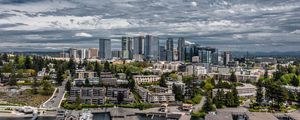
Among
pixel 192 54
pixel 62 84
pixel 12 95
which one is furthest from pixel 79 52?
pixel 12 95

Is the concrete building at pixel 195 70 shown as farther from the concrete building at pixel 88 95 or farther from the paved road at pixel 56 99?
the concrete building at pixel 88 95

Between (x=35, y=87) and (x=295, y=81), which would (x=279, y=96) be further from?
(x=35, y=87)

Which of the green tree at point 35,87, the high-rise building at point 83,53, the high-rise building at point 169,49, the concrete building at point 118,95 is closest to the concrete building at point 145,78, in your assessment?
the concrete building at point 118,95

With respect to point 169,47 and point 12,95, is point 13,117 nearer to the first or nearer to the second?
point 12,95

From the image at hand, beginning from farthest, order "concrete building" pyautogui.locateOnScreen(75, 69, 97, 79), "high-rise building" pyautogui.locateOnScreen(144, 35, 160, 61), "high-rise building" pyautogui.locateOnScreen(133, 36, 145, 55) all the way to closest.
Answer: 1. "high-rise building" pyautogui.locateOnScreen(133, 36, 145, 55)
2. "high-rise building" pyautogui.locateOnScreen(144, 35, 160, 61)
3. "concrete building" pyautogui.locateOnScreen(75, 69, 97, 79)

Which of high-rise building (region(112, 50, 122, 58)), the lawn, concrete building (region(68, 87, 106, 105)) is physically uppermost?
high-rise building (region(112, 50, 122, 58))

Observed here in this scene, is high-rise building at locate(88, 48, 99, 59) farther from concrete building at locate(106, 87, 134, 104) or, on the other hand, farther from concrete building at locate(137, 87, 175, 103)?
concrete building at locate(137, 87, 175, 103)

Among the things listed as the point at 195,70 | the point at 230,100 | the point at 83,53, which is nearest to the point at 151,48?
the point at 83,53

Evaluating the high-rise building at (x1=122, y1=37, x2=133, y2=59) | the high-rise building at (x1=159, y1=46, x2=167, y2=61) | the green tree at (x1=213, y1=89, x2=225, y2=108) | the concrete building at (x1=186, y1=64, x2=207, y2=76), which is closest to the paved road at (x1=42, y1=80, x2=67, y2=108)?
the green tree at (x1=213, y1=89, x2=225, y2=108)
